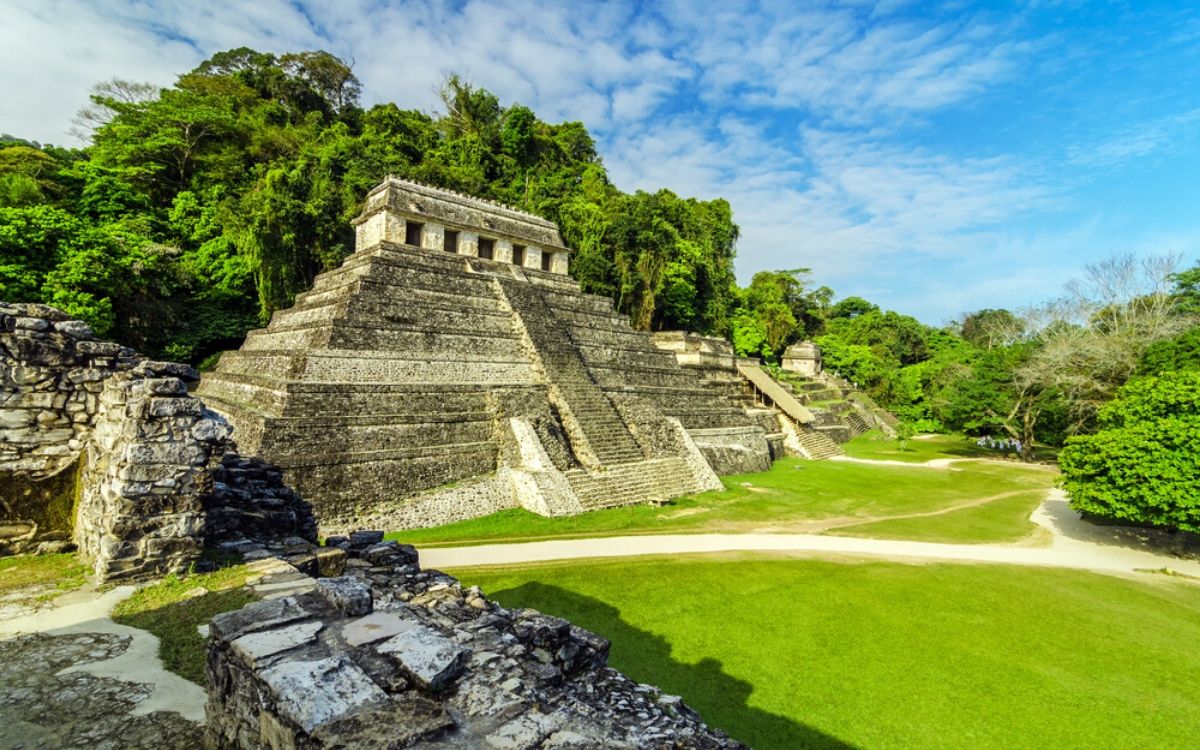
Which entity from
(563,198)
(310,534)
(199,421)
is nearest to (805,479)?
(310,534)

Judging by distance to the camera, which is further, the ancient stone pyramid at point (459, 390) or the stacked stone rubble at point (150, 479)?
the ancient stone pyramid at point (459, 390)

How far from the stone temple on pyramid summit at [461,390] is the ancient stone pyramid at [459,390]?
50mm

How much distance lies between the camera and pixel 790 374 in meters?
41.8

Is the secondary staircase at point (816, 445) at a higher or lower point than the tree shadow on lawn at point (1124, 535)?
higher

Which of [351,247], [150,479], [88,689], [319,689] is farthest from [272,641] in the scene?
[351,247]

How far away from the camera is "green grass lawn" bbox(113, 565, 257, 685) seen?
4047mm

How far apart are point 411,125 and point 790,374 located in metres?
32.7

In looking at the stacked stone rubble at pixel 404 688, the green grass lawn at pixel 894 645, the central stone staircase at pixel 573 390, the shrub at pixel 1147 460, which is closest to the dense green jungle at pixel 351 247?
the shrub at pixel 1147 460

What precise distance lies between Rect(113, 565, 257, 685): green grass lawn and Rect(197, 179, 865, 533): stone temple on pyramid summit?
7.04 m

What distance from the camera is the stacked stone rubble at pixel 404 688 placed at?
277 centimetres

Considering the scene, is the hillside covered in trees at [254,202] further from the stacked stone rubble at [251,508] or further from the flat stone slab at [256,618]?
the flat stone slab at [256,618]

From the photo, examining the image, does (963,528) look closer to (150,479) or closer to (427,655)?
(427,655)

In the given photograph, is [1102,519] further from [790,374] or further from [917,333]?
[917,333]

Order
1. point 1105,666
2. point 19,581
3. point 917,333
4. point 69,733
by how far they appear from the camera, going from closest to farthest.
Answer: point 69,733 < point 19,581 < point 1105,666 < point 917,333
